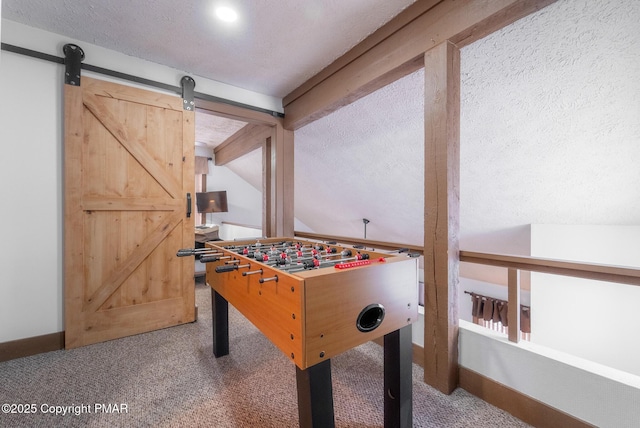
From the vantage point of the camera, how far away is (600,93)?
174 centimetres

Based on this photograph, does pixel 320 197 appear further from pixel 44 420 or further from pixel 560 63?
pixel 44 420

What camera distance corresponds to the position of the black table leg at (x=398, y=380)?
1.27 m

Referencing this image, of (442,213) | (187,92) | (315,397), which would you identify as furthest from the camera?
(187,92)

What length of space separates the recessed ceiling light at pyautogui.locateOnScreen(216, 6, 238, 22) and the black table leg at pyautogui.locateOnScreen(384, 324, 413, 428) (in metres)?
2.26

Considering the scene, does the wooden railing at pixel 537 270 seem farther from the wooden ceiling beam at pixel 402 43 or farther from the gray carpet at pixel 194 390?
the wooden ceiling beam at pixel 402 43

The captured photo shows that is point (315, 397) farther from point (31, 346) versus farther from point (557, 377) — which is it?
point (31, 346)

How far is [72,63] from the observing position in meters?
2.15

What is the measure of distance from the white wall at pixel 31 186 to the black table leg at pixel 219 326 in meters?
1.28

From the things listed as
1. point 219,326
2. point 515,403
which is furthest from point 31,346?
point 515,403

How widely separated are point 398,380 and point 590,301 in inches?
119

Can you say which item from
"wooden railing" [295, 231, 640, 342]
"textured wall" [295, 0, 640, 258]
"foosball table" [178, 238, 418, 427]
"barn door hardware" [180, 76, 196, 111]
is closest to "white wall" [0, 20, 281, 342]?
"barn door hardware" [180, 76, 196, 111]

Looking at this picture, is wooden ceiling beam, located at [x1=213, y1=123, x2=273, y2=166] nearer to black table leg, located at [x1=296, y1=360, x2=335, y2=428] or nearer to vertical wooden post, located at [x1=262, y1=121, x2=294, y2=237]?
vertical wooden post, located at [x1=262, y1=121, x2=294, y2=237]

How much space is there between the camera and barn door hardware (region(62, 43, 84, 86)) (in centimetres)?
214

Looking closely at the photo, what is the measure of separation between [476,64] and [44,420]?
3.41m
